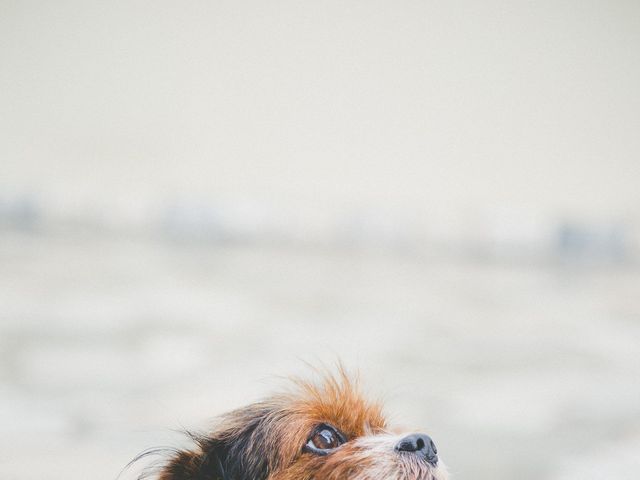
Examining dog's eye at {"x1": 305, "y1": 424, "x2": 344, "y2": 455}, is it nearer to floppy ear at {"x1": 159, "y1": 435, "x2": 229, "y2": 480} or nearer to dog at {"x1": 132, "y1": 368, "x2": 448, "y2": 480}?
dog at {"x1": 132, "y1": 368, "x2": 448, "y2": 480}

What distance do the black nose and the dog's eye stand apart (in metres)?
0.10

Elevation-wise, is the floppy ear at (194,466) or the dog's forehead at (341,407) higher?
the dog's forehead at (341,407)

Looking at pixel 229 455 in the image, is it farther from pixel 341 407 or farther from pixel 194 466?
pixel 341 407

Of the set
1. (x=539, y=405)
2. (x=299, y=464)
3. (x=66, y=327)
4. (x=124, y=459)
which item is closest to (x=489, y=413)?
(x=539, y=405)

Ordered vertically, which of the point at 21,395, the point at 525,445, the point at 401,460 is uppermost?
the point at 401,460

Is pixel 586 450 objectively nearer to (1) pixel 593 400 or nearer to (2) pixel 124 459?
(1) pixel 593 400

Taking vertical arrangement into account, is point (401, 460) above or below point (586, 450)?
above

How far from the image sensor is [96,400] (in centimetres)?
215

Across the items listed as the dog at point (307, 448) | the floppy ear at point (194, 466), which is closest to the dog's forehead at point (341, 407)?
the dog at point (307, 448)

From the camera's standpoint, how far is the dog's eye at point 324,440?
104cm

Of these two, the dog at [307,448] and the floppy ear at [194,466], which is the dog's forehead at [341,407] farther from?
the floppy ear at [194,466]

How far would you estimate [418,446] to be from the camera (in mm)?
1049

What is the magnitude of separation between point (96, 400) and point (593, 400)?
5.72 ft

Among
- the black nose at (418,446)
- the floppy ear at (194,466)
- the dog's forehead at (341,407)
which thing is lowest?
the floppy ear at (194,466)
